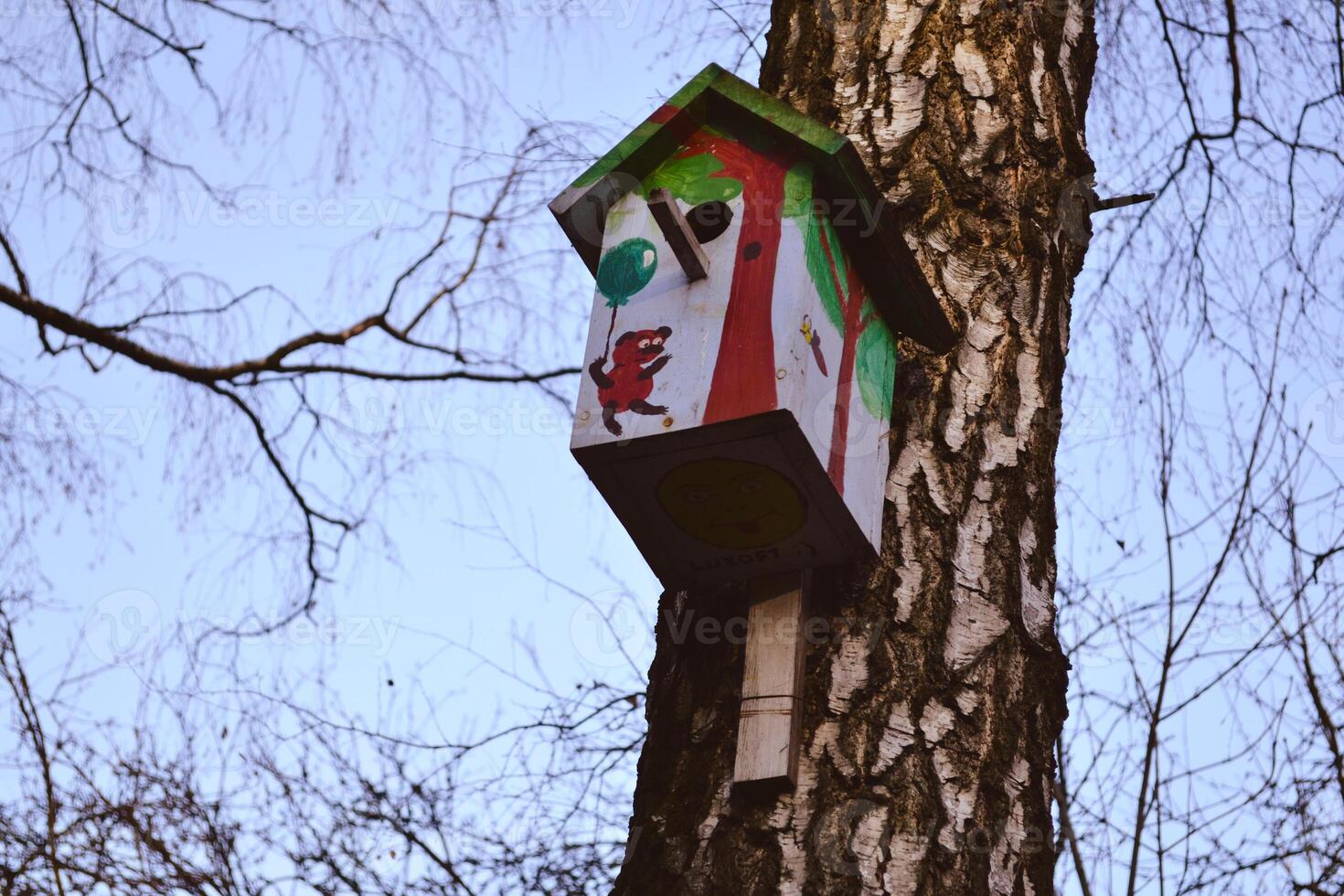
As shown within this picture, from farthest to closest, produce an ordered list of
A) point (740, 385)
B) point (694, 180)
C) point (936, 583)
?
1. point (694, 180)
2. point (936, 583)
3. point (740, 385)

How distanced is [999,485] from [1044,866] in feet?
1.81

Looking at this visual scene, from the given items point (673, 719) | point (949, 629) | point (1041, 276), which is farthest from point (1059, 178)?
point (673, 719)

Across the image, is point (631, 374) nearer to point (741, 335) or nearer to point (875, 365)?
point (741, 335)

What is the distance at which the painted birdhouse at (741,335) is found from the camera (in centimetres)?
184

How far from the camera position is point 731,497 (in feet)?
6.21

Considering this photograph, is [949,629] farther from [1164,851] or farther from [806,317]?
[1164,851]

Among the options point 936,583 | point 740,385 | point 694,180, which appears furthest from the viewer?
point 694,180

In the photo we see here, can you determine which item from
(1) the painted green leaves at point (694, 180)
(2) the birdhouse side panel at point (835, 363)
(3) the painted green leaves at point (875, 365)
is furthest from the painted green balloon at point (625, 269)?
(3) the painted green leaves at point (875, 365)

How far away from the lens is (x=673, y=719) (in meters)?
1.92

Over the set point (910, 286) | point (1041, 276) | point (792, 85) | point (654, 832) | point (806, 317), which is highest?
point (792, 85)

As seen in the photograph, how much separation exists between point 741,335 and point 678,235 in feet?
0.55

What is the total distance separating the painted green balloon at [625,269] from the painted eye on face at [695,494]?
32cm

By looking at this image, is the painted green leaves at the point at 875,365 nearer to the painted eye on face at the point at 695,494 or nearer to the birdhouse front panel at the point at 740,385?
the birdhouse front panel at the point at 740,385

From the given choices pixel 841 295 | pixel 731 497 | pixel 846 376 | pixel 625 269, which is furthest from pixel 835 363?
pixel 625 269
